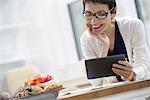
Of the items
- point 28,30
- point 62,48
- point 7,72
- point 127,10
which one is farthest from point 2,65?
point 127,10

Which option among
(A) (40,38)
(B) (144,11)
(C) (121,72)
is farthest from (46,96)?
(A) (40,38)

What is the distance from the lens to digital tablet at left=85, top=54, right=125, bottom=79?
4.67 feet

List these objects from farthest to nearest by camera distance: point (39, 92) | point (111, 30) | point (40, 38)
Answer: point (40, 38) → point (111, 30) → point (39, 92)

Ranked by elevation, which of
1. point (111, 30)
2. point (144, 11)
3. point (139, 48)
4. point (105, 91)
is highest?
point (144, 11)

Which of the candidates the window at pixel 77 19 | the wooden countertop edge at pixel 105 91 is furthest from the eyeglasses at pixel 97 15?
the window at pixel 77 19

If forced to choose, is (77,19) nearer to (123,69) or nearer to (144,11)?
(144,11)

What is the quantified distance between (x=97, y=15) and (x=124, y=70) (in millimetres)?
328

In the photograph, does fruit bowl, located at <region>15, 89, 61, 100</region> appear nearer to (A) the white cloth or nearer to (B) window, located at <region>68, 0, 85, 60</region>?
(A) the white cloth

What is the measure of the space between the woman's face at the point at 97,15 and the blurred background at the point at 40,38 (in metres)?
1.55

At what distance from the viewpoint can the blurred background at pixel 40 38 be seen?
318 centimetres

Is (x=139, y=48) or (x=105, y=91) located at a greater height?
(x=139, y=48)

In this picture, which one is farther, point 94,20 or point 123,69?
point 94,20

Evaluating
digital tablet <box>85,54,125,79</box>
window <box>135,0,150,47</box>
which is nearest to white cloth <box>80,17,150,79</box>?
digital tablet <box>85,54,125,79</box>

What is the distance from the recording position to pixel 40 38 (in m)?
3.27
